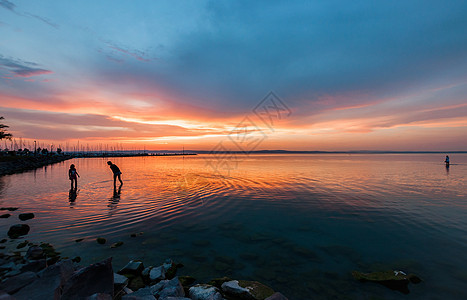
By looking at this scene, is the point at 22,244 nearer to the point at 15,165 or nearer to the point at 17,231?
the point at 17,231

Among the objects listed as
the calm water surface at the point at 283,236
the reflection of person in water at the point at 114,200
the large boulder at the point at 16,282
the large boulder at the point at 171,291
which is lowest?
the calm water surface at the point at 283,236

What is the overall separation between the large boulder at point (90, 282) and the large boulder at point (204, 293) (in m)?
2.10

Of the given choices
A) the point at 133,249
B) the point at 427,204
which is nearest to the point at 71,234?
the point at 133,249

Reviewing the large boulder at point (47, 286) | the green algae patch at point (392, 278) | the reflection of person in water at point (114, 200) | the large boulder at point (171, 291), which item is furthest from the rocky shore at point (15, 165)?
the green algae patch at point (392, 278)

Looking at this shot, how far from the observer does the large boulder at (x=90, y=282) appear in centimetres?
511

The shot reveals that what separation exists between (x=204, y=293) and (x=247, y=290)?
3.98 ft

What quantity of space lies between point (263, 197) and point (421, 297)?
13.7 meters

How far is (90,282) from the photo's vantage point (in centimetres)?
530

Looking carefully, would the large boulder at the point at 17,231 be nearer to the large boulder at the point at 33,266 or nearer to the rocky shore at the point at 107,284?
the rocky shore at the point at 107,284

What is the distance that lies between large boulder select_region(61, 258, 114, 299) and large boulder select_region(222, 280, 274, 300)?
313 centimetres

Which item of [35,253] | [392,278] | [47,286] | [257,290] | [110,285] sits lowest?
[392,278]

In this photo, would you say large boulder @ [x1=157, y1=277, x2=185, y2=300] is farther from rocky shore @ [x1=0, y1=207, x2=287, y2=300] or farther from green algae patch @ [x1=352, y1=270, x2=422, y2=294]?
green algae patch @ [x1=352, y1=270, x2=422, y2=294]

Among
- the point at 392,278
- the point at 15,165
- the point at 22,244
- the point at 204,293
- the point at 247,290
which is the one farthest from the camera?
the point at 15,165

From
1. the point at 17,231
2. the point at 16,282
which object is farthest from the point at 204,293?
the point at 17,231
